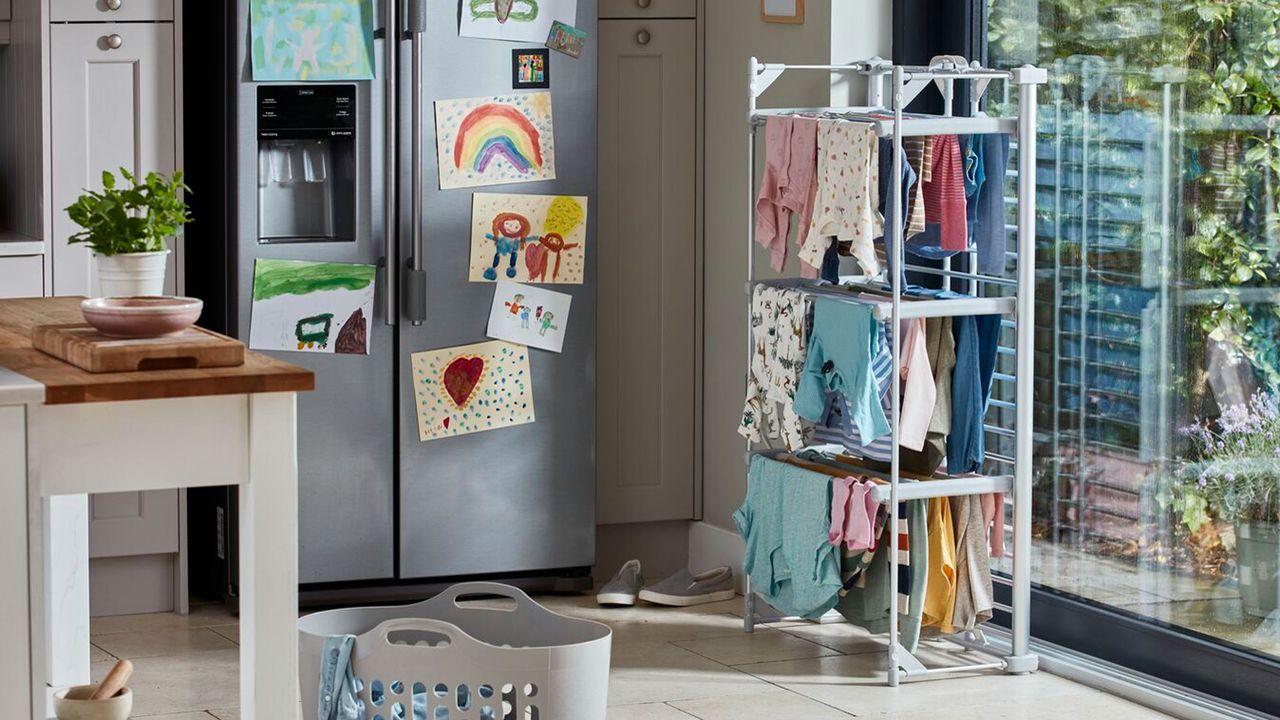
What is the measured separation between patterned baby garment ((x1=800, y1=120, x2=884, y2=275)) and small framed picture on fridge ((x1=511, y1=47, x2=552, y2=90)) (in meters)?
0.87

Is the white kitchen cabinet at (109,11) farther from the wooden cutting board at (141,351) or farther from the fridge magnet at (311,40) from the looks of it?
the wooden cutting board at (141,351)

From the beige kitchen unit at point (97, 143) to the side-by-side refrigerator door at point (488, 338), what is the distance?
547 mm

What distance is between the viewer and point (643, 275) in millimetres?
4445

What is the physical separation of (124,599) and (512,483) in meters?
0.95

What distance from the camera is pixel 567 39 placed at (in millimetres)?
4148

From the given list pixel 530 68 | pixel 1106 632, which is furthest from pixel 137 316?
pixel 1106 632

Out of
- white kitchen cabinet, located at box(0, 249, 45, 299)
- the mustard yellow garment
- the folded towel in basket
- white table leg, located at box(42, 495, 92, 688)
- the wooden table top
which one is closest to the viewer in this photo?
the wooden table top

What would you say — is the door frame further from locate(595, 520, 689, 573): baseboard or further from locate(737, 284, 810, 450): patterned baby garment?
locate(595, 520, 689, 573): baseboard

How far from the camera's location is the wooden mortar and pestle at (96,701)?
259 cm

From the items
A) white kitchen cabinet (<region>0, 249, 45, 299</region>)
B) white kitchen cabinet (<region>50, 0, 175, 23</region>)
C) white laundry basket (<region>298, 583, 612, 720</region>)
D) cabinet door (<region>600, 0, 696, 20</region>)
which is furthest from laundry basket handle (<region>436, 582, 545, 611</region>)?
cabinet door (<region>600, 0, 696, 20</region>)

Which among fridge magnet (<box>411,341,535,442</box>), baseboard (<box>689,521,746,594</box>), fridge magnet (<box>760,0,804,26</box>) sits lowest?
baseboard (<box>689,521,746,594</box>)

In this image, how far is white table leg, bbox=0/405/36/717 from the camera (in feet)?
6.89

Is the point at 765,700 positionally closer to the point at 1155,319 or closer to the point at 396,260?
the point at 1155,319

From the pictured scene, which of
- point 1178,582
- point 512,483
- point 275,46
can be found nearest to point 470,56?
point 275,46
